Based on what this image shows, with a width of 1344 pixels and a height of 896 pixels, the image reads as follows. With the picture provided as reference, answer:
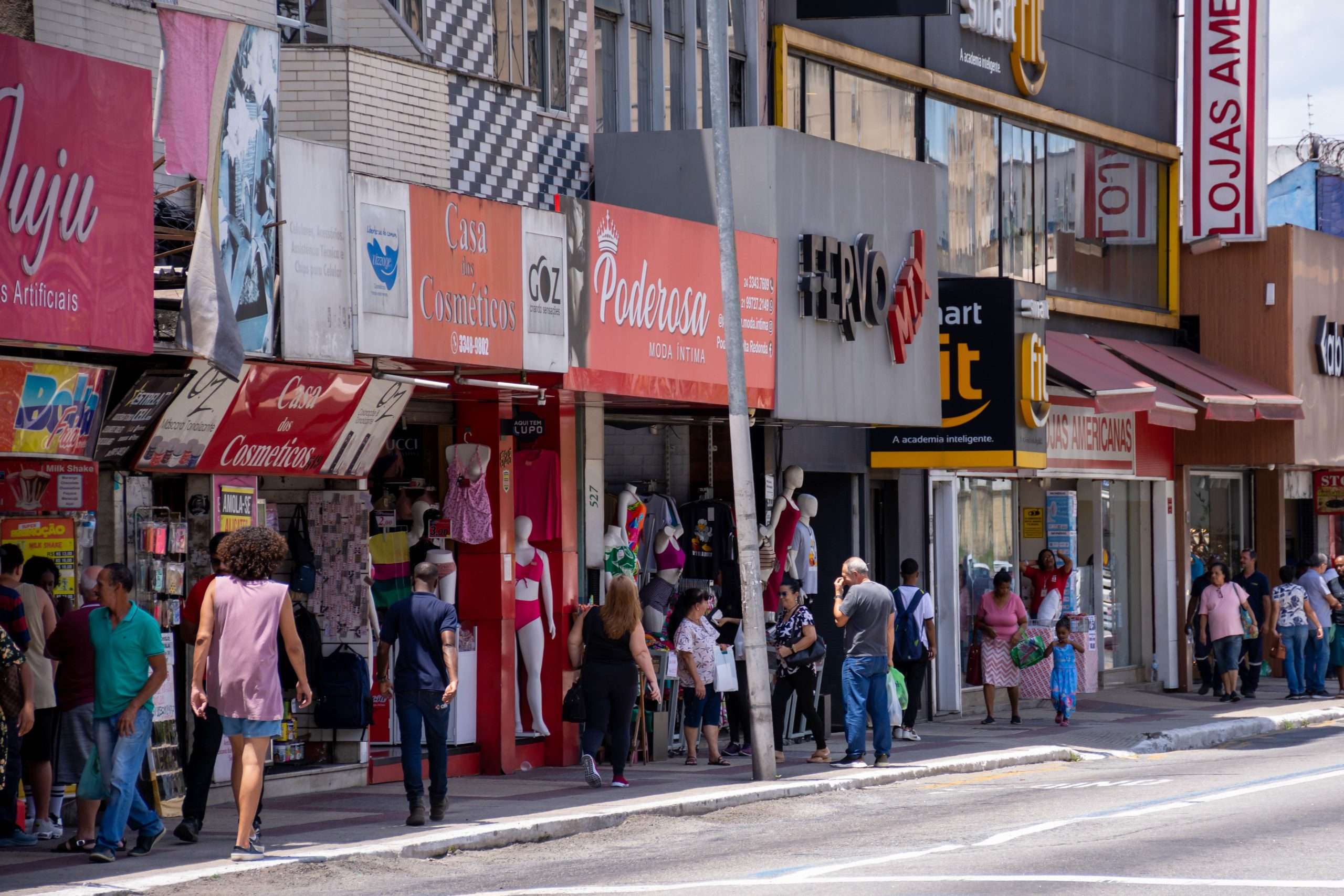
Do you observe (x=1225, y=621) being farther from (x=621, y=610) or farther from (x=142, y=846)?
(x=142, y=846)

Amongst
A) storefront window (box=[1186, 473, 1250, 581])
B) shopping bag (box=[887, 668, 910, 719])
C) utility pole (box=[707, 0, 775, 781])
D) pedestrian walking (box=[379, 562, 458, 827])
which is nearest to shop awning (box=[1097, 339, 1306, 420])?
storefront window (box=[1186, 473, 1250, 581])

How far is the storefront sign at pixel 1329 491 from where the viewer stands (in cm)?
3291

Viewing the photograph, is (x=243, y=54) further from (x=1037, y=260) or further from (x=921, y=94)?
(x=1037, y=260)

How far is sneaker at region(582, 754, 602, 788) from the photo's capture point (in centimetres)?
1519

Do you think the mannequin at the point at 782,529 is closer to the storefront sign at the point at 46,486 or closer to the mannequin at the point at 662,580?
the mannequin at the point at 662,580

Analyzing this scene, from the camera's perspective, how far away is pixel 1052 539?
2616 cm

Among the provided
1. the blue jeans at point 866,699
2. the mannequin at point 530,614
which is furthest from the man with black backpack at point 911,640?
the mannequin at point 530,614

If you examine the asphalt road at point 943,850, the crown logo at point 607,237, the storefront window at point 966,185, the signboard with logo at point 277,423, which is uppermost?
the storefront window at point 966,185

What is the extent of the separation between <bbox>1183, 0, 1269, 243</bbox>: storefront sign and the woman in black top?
1627 cm

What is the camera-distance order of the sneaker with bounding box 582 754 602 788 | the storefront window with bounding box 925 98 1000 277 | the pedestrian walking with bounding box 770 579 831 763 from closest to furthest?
the sneaker with bounding box 582 754 602 788
the pedestrian walking with bounding box 770 579 831 763
the storefront window with bounding box 925 98 1000 277

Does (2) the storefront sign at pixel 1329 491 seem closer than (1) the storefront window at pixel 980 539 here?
No

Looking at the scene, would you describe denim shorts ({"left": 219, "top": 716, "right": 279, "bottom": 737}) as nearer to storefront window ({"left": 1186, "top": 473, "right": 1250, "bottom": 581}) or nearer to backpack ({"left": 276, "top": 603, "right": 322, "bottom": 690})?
backpack ({"left": 276, "top": 603, "right": 322, "bottom": 690})

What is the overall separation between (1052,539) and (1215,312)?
18.2 feet

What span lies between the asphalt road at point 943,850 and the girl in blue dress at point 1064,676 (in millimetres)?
5997
